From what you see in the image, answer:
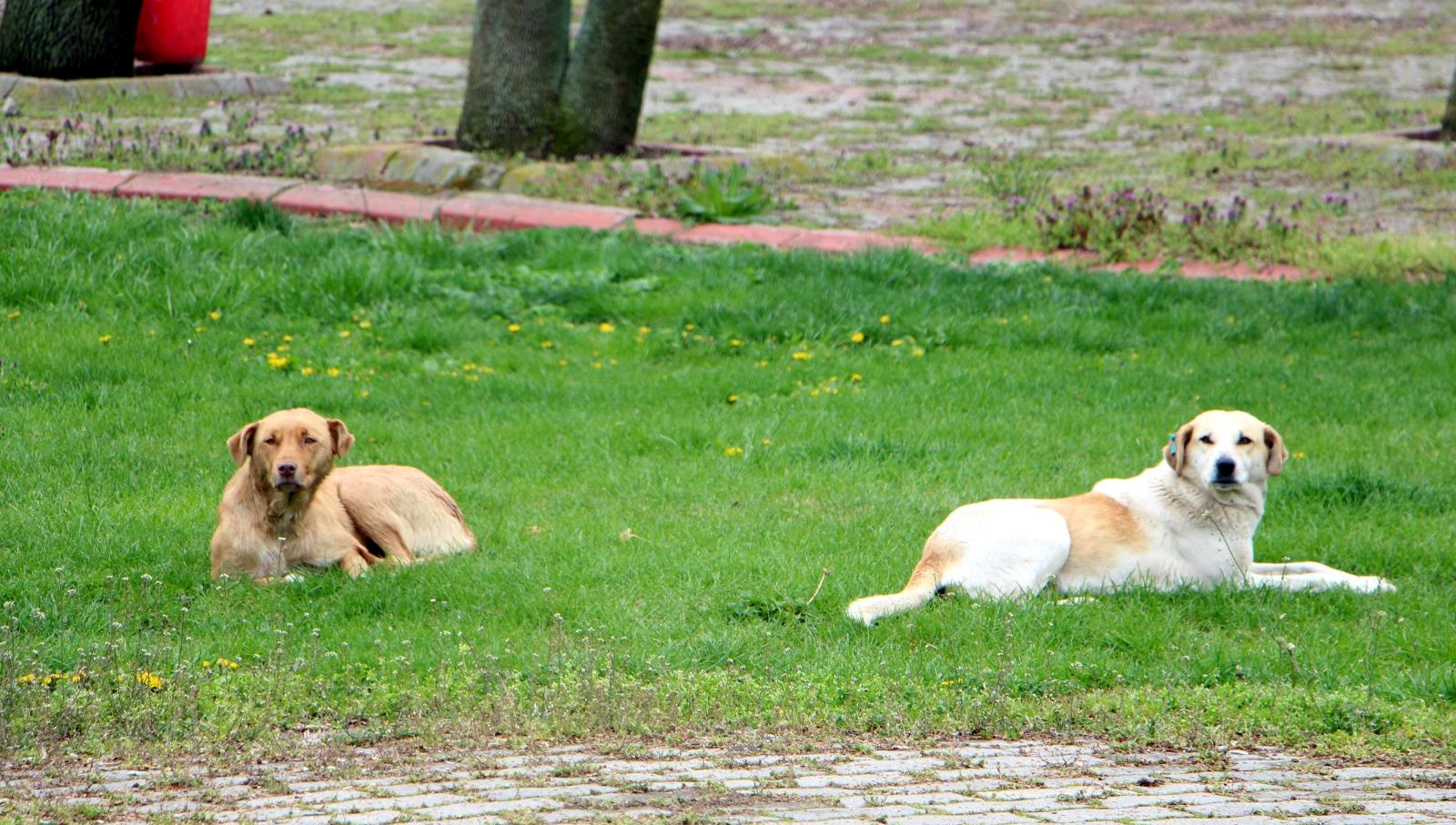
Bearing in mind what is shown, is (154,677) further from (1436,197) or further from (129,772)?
(1436,197)

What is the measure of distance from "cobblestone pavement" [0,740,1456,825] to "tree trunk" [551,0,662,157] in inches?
379

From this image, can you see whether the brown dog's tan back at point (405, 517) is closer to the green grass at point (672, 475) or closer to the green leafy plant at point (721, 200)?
the green grass at point (672, 475)

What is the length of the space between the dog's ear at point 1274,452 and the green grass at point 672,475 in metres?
0.54

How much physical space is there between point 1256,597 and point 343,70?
17199 mm

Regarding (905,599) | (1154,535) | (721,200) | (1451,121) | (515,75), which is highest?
(1451,121)

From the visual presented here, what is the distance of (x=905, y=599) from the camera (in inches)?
230

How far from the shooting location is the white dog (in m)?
6.06

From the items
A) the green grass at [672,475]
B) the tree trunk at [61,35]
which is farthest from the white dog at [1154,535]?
the tree trunk at [61,35]

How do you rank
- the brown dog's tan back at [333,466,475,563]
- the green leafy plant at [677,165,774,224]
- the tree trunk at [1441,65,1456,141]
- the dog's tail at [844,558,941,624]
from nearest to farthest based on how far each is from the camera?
the dog's tail at [844,558,941,624] → the brown dog's tan back at [333,466,475,563] → the green leafy plant at [677,165,774,224] → the tree trunk at [1441,65,1456,141]

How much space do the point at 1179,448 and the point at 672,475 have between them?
7.97 feet

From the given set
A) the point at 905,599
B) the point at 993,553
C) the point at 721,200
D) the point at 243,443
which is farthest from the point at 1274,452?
the point at 721,200

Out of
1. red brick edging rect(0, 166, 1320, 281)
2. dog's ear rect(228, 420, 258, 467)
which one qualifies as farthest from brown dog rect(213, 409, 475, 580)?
red brick edging rect(0, 166, 1320, 281)

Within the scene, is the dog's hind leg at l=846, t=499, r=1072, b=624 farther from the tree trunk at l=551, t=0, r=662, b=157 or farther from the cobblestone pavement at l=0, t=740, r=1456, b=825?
the tree trunk at l=551, t=0, r=662, b=157

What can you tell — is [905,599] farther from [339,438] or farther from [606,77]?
[606,77]
